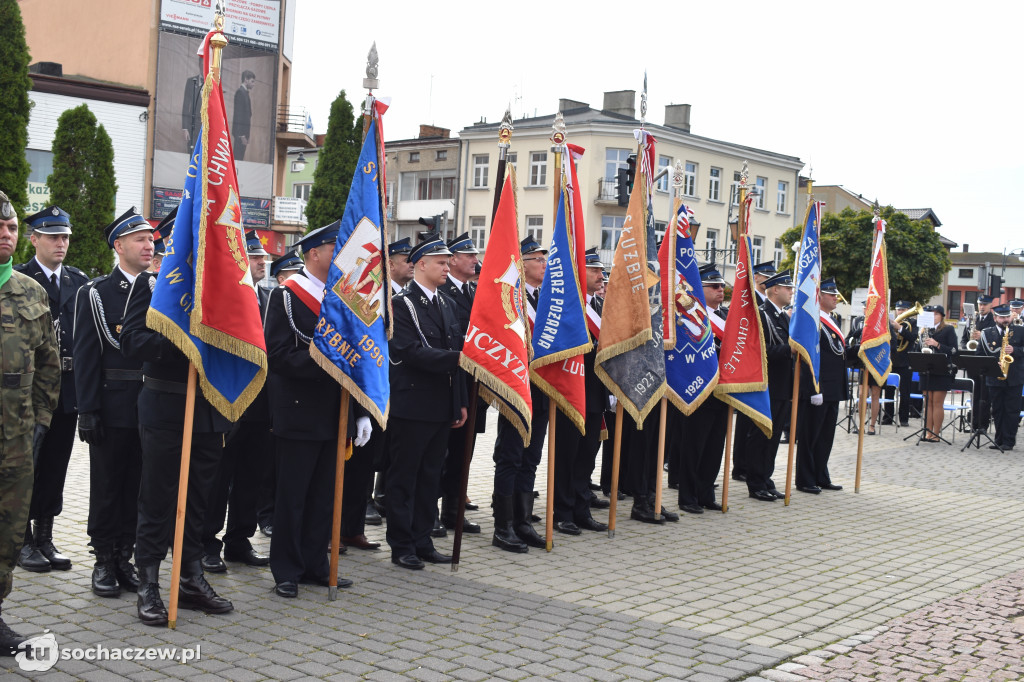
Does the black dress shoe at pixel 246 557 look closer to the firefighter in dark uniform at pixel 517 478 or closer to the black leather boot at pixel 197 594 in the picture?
the black leather boot at pixel 197 594

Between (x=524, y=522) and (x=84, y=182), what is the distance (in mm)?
23532

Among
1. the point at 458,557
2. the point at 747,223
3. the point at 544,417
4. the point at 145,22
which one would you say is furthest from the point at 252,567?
the point at 145,22

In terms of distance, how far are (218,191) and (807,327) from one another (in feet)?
22.7

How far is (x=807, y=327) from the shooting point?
10336mm

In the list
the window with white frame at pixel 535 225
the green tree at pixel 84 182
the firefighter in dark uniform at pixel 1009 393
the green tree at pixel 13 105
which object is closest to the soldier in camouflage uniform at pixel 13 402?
the firefighter in dark uniform at pixel 1009 393

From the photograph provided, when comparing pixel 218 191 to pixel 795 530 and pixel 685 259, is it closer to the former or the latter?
pixel 685 259

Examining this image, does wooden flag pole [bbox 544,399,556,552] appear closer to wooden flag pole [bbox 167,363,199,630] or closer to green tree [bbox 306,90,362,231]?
wooden flag pole [bbox 167,363,199,630]

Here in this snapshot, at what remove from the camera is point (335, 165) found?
132 feet

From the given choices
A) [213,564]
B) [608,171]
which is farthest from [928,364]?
[608,171]

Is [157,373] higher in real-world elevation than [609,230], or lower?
lower

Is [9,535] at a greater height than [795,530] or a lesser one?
greater

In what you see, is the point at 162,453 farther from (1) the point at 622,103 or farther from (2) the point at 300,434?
(1) the point at 622,103

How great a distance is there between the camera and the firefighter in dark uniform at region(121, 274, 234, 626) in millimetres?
5293

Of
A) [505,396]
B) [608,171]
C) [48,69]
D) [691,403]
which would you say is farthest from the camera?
[608,171]
